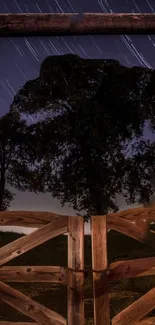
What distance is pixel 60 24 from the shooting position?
4891 millimetres

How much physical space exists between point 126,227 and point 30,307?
1.25m

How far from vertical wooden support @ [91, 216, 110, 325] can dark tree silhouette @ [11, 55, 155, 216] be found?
10.6 feet

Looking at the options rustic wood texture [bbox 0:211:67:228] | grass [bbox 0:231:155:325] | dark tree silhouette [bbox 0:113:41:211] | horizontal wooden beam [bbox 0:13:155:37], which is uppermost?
horizontal wooden beam [bbox 0:13:155:37]

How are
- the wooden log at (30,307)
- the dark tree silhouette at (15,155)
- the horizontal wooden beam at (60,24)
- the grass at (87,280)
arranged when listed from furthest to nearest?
the grass at (87,280)
the dark tree silhouette at (15,155)
the horizontal wooden beam at (60,24)
the wooden log at (30,307)

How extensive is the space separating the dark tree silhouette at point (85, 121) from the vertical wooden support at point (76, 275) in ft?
10.5

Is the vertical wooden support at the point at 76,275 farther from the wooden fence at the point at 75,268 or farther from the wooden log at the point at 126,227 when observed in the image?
the wooden log at the point at 126,227

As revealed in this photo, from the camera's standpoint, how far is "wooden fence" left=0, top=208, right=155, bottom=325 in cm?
444

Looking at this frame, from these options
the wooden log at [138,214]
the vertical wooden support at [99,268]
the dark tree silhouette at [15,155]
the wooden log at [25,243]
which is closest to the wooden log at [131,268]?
the vertical wooden support at [99,268]

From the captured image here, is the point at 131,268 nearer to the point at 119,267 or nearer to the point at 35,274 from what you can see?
the point at 119,267

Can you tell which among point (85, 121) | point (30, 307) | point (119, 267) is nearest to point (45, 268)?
point (30, 307)

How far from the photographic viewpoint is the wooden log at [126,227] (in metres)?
4.54

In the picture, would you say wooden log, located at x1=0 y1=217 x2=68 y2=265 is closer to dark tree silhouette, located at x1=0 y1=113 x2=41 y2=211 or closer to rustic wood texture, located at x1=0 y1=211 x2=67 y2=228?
rustic wood texture, located at x1=0 y1=211 x2=67 y2=228

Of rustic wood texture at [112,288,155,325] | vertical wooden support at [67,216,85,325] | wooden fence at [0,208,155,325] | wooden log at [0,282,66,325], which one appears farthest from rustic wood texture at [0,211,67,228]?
rustic wood texture at [112,288,155,325]

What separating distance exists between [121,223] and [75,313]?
974 millimetres
